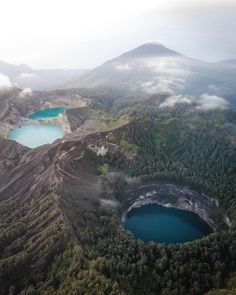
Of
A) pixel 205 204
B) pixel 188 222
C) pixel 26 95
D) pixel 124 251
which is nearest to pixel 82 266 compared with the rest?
pixel 124 251

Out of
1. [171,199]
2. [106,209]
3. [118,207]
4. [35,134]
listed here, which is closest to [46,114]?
[35,134]

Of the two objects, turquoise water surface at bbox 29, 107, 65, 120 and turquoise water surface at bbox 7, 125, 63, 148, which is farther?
turquoise water surface at bbox 29, 107, 65, 120

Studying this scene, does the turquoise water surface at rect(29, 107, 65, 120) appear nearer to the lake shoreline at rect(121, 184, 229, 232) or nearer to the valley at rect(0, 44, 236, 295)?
the valley at rect(0, 44, 236, 295)

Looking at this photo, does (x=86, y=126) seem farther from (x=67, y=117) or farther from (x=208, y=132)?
(x=208, y=132)

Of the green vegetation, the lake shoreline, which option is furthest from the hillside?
the lake shoreline

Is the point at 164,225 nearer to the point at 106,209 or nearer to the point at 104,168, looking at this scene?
the point at 106,209

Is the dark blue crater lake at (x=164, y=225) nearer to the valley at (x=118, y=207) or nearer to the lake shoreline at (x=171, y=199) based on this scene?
the valley at (x=118, y=207)

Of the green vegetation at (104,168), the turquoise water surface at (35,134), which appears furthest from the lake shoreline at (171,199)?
the turquoise water surface at (35,134)
